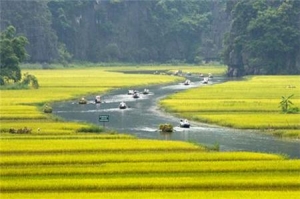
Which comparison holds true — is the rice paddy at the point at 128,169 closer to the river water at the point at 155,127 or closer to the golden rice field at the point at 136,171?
the golden rice field at the point at 136,171

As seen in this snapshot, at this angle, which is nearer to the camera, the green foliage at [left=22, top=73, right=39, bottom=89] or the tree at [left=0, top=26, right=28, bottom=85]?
the green foliage at [left=22, top=73, right=39, bottom=89]

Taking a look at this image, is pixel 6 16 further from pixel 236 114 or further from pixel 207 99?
pixel 236 114

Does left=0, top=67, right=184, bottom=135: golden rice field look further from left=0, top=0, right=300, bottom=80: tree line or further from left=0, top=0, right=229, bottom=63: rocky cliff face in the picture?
left=0, top=0, right=229, bottom=63: rocky cliff face

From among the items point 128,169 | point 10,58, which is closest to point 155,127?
point 128,169

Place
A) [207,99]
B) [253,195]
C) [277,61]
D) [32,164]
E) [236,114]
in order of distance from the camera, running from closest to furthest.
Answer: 1. [253,195]
2. [32,164]
3. [236,114]
4. [207,99]
5. [277,61]

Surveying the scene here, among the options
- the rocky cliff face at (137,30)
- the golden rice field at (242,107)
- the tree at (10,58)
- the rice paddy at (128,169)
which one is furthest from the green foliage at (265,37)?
the rice paddy at (128,169)

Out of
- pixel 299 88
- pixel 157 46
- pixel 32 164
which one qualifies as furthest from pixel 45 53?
pixel 32 164

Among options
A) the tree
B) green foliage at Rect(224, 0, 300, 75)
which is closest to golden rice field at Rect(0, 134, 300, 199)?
the tree
